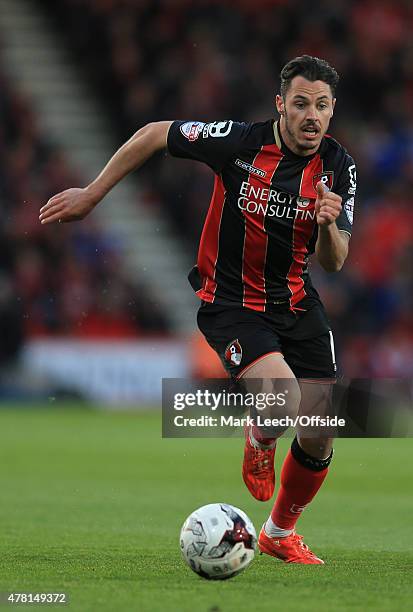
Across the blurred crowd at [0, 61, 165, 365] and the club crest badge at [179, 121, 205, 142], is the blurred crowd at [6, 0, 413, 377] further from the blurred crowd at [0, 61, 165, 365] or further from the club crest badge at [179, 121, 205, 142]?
the club crest badge at [179, 121, 205, 142]

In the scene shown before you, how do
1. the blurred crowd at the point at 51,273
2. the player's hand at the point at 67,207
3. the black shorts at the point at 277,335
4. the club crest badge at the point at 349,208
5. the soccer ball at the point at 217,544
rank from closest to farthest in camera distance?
the soccer ball at the point at 217,544 → the player's hand at the point at 67,207 → the club crest badge at the point at 349,208 → the black shorts at the point at 277,335 → the blurred crowd at the point at 51,273

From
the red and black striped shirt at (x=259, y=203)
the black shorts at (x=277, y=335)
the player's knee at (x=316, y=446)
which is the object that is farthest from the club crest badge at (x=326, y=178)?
the player's knee at (x=316, y=446)

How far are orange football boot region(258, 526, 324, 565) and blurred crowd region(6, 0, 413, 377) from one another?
9537mm

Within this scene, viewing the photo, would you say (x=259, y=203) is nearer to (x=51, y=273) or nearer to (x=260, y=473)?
(x=260, y=473)

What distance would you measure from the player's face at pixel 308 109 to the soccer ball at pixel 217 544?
1714 millimetres

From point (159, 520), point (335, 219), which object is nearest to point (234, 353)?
point (335, 219)

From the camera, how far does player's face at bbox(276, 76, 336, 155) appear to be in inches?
222

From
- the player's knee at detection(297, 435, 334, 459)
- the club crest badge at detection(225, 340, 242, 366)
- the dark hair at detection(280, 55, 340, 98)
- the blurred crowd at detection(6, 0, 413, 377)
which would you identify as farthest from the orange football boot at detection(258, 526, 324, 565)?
the blurred crowd at detection(6, 0, 413, 377)

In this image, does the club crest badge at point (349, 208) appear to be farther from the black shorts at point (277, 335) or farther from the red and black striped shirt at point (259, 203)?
the black shorts at point (277, 335)

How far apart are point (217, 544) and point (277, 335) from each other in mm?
1305

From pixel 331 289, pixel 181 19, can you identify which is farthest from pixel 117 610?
pixel 181 19

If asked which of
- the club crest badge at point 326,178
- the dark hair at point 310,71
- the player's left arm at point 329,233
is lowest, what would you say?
the player's left arm at point 329,233

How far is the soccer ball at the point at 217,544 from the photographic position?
502cm

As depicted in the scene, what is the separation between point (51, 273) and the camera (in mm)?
16562
